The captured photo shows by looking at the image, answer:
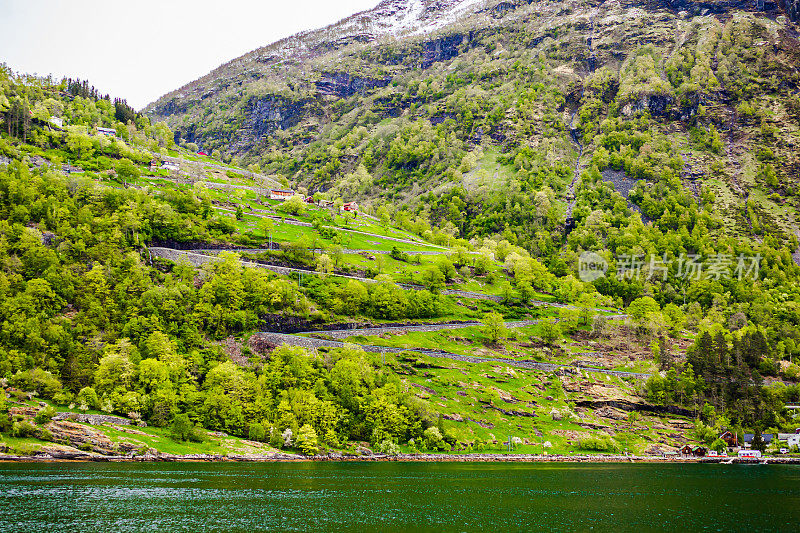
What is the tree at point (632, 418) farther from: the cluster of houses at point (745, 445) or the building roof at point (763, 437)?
the building roof at point (763, 437)

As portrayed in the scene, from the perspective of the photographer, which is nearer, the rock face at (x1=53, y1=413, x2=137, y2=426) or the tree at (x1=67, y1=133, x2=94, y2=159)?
the rock face at (x1=53, y1=413, x2=137, y2=426)

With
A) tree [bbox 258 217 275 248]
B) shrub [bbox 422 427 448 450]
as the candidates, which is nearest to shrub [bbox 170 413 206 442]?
shrub [bbox 422 427 448 450]

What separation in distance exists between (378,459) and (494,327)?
57433 mm

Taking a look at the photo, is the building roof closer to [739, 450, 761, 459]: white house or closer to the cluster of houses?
the cluster of houses

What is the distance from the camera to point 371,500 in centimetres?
5841

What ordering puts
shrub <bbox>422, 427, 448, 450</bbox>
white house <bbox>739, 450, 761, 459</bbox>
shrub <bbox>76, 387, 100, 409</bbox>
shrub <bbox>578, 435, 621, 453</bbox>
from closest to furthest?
shrub <bbox>76, 387, 100, 409</bbox>
shrub <bbox>422, 427, 448, 450</bbox>
shrub <bbox>578, 435, 621, 453</bbox>
white house <bbox>739, 450, 761, 459</bbox>

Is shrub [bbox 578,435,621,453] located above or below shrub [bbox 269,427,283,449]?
below

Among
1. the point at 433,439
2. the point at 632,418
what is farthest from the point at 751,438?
the point at 433,439

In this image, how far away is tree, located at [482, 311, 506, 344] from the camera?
149 m

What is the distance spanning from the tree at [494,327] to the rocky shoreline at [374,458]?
42.7m

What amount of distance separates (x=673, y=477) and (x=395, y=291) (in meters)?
84.2

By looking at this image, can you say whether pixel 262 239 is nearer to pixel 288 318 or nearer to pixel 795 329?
pixel 288 318

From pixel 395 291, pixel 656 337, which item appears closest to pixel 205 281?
pixel 395 291

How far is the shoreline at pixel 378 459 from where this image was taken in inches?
3167
